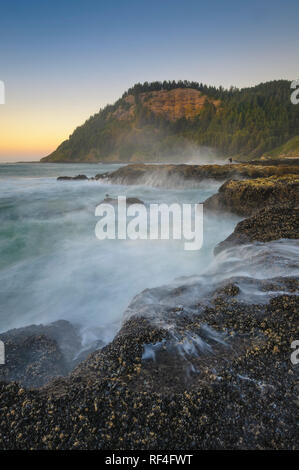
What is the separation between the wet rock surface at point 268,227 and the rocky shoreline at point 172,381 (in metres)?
2.03

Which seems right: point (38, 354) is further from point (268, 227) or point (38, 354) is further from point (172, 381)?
point (268, 227)

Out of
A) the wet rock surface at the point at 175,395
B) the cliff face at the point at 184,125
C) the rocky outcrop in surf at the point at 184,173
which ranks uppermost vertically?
the cliff face at the point at 184,125

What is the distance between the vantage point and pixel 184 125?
118 m

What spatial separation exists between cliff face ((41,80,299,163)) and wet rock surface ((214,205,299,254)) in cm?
7937

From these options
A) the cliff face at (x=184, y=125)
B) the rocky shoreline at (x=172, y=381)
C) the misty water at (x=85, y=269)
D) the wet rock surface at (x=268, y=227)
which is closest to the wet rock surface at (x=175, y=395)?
the rocky shoreline at (x=172, y=381)

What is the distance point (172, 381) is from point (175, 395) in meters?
0.16

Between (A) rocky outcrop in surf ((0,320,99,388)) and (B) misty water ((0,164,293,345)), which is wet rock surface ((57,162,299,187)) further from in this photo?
(A) rocky outcrop in surf ((0,320,99,388))

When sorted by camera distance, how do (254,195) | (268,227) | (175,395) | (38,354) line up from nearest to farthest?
(175,395) < (38,354) < (268,227) < (254,195)

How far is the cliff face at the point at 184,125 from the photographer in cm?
8744

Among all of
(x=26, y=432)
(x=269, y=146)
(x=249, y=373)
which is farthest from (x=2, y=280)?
(x=269, y=146)

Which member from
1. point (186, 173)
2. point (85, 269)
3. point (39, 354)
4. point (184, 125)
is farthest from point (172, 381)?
point (184, 125)

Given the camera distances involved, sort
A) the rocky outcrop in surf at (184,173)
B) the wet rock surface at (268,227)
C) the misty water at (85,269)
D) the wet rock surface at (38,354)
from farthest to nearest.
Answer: the rocky outcrop in surf at (184,173) → the wet rock surface at (268,227) → the misty water at (85,269) → the wet rock surface at (38,354)

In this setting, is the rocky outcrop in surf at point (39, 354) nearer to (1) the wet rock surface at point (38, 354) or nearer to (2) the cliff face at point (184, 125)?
(1) the wet rock surface at point (38, 354)
